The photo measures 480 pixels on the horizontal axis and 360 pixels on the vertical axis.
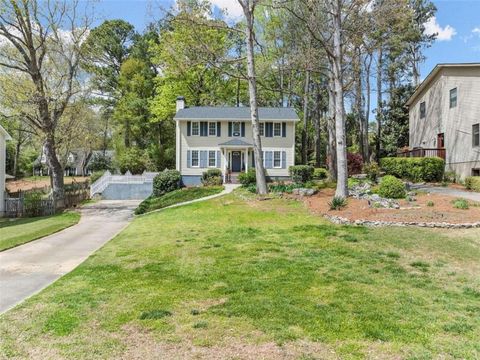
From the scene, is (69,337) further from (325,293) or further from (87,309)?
(325,293)

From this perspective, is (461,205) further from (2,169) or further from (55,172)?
(2,169)

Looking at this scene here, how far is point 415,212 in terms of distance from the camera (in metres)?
11.6

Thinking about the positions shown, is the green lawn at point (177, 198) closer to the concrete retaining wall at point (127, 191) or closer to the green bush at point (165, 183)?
the green bush at point (165, 183)

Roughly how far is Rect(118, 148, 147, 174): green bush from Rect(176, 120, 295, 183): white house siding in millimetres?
12236

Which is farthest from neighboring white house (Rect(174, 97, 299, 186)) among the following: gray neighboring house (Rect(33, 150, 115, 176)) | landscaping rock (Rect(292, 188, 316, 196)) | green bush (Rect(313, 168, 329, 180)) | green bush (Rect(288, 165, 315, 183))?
gray neighboring house (Rect(33, 150, 115, 176))

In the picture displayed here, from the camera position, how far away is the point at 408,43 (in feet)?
114

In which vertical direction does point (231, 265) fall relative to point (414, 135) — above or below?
below

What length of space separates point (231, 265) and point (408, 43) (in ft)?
114

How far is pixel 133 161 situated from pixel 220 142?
14.1 m

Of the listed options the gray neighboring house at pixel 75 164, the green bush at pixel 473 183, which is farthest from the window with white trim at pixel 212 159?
the gray neighboring house at pixel 75 164

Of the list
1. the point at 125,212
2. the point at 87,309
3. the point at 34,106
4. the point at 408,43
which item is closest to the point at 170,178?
the point at 125,212

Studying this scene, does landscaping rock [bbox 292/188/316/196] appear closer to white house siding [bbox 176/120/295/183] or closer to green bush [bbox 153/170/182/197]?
white house siding [bbox 176/120/295/183]

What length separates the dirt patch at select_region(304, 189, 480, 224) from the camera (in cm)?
1091

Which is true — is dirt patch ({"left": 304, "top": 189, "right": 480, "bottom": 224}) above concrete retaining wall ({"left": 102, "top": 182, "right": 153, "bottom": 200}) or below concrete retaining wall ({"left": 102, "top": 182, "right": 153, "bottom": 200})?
above
